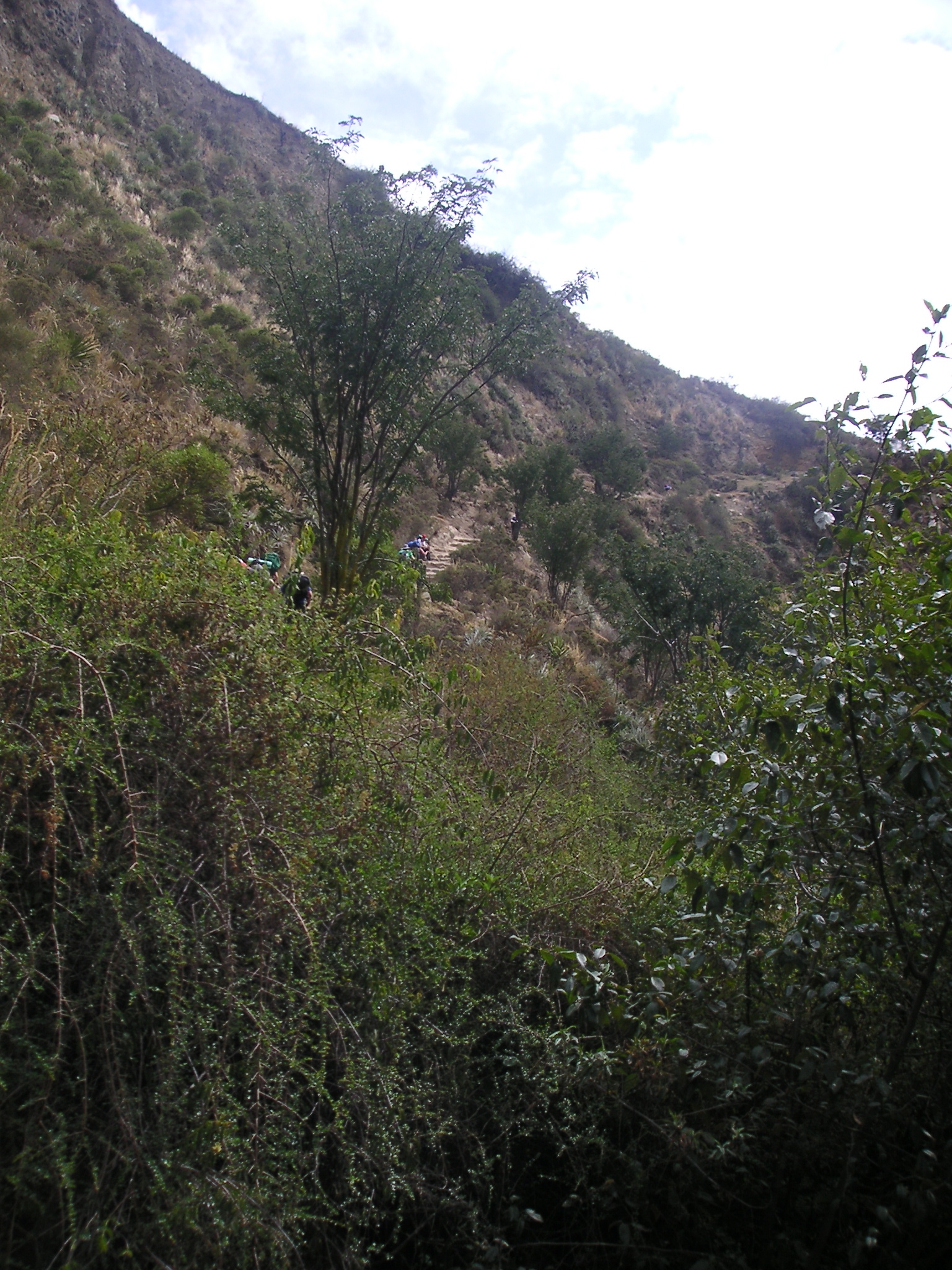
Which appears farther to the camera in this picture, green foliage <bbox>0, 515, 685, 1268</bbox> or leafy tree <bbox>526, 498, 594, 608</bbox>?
leafy tree <bbox>526, 498, 594, 608</bbox>

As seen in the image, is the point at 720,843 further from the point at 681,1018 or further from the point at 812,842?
the point at 681,1018

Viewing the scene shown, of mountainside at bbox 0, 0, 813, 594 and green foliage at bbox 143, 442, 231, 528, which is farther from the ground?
mountainside at bbox 0, 0, 813, 594

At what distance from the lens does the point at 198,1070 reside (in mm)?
1863

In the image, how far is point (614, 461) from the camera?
34.9 m

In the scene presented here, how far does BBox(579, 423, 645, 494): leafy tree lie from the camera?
113 feet

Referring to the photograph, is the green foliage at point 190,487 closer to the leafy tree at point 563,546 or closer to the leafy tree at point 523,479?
the leafy tree at point 563,546

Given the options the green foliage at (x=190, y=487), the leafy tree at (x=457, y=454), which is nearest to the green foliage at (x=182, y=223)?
the leafy tree at (x=457, y=454)

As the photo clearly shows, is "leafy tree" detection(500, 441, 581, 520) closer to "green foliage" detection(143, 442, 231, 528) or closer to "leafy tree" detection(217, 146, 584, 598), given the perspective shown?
"green foliage" detection(143, 442, 231, 528)

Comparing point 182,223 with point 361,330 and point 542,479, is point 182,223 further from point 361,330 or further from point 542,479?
point 361,330

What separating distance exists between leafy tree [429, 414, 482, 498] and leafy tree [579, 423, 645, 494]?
9872mm

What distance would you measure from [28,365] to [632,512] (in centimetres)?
2851

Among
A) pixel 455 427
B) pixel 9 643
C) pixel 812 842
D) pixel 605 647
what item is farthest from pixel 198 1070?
pixel 455 427

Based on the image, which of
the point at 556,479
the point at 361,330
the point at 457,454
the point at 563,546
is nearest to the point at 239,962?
the point at 361,330

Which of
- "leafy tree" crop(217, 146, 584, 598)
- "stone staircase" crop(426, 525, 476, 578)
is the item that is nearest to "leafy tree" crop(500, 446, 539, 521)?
"stone staircase" crop(426, 525, 476, 578)
